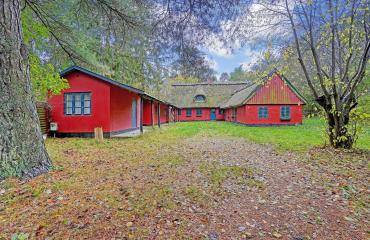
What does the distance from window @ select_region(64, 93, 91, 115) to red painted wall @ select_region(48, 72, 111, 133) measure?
0.21 m

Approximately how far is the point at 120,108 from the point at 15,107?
29.3 ft

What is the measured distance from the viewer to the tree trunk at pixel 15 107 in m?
3.94

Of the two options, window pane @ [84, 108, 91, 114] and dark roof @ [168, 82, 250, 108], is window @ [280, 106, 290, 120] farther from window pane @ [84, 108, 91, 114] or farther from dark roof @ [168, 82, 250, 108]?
window pane @ [84, 108, 91, 114]

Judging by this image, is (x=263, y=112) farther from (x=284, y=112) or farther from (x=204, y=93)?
(x=204, y=93)

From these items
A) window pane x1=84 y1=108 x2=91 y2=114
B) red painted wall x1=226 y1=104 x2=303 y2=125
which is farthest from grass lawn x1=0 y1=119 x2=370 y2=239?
red painted wall x1=226 y1=104 x2=303 y2=125

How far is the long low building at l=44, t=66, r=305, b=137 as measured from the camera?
11.4m

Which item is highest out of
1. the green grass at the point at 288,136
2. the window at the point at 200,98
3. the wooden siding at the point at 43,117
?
the window at the point at 200,98

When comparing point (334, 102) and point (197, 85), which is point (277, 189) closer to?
point (334, 102)

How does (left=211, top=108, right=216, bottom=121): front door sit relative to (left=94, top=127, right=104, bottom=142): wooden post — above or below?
above

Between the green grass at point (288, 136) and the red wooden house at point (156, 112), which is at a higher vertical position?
the red wooden house at point (156, 112)

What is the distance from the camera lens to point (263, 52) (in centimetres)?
798

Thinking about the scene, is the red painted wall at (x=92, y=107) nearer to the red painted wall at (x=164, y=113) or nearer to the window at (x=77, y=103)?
the window at (x=77, y=103)

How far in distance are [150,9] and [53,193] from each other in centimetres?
454

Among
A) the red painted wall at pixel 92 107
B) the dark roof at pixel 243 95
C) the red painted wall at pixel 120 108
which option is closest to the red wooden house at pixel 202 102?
the dark roof at pixel 243 95
